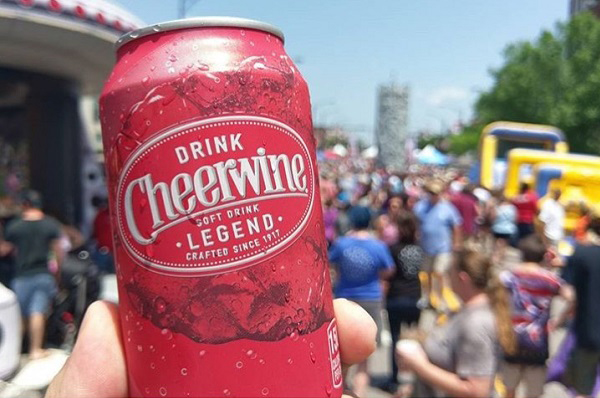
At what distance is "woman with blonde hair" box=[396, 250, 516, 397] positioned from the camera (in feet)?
8.68

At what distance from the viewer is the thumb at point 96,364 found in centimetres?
150

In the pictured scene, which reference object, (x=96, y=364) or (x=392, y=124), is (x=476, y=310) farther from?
(x=392, y=124)

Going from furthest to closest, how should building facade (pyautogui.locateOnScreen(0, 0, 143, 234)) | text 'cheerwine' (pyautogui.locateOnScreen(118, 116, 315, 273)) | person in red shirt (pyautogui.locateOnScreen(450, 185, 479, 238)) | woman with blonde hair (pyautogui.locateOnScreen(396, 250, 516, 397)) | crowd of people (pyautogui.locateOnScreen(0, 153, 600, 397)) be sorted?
person in red shirt (pyautogui.locateOnScreen(450, 185, 479, 238)), building facade (pyautogui.locateOnScreen(0, 0, 143, 234)), crowd of people (pyautogui.locateOnScreen(0, 153, 600, 397)), woman with blonde hair (pyautogui.locateOnScreen(396, 250, 516, 397)), text 'cheerwine' (pyautogui.locateOnScreen(118, 116, 315, 273))

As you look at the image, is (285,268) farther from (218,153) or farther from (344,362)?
(344,362)

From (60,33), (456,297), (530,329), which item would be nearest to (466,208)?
(456,297)

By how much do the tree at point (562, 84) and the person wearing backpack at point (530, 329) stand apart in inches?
1067

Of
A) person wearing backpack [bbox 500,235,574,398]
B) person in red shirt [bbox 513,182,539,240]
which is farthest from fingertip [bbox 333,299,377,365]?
person in red shirt [bbox 513,182,539,240]

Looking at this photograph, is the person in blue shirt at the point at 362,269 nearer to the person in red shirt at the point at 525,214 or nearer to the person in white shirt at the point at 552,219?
the person in white shirt at the point at 552,219

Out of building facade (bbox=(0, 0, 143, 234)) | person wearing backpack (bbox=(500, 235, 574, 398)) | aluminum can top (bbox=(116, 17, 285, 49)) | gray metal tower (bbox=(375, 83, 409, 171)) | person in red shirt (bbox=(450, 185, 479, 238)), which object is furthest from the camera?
gray metal tower (bbox=(375, 83, 409, 171))

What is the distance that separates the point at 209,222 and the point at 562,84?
1227 inches

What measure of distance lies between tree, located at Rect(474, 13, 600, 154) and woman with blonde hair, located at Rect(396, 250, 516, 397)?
27.9 meters

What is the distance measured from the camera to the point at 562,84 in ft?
94.7

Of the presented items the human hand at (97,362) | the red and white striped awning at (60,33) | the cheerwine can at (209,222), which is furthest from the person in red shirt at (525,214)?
the cheerwine can at (209,222)

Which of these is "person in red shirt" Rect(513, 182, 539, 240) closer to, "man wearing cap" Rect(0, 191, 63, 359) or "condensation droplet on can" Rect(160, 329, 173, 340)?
"man wearing cap" Rect(0, 191, 63, 359)
